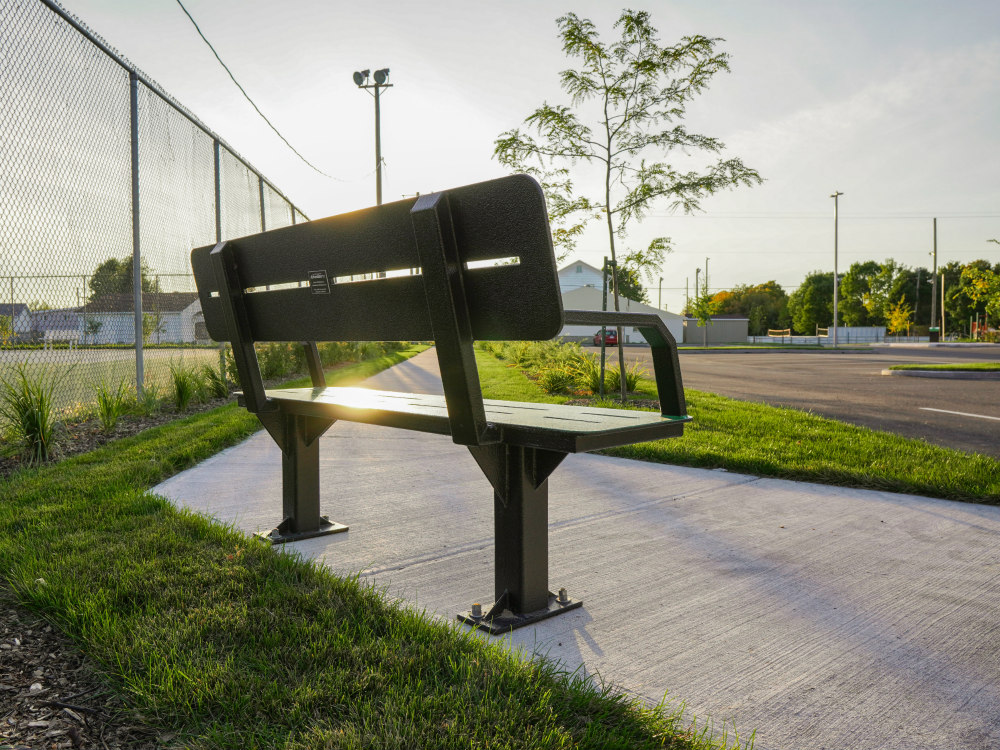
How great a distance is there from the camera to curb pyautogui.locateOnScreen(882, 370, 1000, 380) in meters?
16.1

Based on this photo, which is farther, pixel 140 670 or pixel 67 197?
pixel 67 197

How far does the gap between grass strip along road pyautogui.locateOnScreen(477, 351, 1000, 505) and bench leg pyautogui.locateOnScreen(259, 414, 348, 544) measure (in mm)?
2896

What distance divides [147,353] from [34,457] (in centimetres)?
283

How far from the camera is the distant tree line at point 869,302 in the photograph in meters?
74.7

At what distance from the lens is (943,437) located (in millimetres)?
7102

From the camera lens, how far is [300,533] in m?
3.46

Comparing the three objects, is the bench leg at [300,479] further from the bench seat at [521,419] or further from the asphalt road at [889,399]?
the asphalt road at [889,399]

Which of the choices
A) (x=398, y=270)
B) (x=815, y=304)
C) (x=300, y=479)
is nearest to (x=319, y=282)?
(x=398, y=270)

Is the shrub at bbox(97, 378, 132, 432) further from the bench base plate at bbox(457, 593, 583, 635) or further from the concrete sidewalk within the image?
the bench base plate at bbox(457, 593, 583, 635)

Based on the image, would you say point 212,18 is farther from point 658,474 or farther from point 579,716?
point 579,716

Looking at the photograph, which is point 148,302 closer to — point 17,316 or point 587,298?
point 17,316

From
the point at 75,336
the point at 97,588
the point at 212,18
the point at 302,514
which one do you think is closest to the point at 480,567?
the point at 302,514

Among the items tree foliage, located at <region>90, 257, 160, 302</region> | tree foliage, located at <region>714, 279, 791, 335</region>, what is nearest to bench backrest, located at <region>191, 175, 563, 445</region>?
tree foliage, located at <region>90, 257, 160, 302</region>

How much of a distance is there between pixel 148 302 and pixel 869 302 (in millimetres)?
77053
